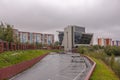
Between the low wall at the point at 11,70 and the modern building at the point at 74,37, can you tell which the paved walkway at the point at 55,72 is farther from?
Result: the modern building at the point at 74,37

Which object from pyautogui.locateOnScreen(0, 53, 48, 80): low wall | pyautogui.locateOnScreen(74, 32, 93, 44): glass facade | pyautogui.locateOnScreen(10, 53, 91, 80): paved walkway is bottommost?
pyautogui.locateOnScreen(10, 53, 91, 80): paved walkway

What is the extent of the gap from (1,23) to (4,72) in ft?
272

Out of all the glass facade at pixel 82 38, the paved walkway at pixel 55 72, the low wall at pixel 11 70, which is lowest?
the paved walkway at pixel 55 72

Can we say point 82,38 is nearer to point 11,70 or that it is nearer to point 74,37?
point 74,37

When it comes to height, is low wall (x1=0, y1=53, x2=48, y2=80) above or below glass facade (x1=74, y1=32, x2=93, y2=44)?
below

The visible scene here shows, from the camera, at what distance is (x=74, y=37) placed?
594 ft

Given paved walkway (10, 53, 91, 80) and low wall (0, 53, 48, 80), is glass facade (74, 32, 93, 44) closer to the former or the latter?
paved walkway (10, 53, 91, 80)

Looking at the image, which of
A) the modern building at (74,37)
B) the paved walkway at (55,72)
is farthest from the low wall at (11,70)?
the modern building at (74,37)

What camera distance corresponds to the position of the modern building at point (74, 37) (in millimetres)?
180500

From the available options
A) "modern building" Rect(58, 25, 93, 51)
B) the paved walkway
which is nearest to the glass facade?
"modern building" Rect(58, 25, 93, 51)

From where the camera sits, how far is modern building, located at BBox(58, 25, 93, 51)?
18050 centimetres

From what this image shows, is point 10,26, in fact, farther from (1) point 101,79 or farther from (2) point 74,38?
(2) point 74,38

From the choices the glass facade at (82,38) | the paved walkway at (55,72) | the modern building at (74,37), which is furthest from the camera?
the glass facade at (82,38)

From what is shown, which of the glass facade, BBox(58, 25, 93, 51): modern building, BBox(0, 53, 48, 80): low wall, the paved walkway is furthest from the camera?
the glass facade
